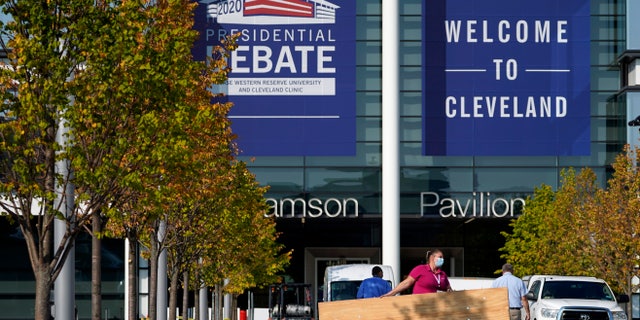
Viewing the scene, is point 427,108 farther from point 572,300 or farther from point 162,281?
point 572,300

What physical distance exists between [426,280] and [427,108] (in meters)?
42.2

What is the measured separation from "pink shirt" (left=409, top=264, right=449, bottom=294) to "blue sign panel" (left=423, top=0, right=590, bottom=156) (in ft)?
136

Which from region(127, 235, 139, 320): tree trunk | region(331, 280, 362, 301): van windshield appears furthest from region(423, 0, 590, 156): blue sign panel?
region(127, 235, 139, 320): tree trunk

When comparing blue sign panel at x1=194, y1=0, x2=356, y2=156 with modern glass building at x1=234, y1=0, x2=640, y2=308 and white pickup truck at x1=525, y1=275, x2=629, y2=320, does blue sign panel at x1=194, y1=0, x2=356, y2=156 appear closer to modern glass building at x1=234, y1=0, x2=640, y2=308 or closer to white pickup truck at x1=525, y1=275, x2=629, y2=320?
modern glass building at x1=234, y1=0, x2=640, y2=308

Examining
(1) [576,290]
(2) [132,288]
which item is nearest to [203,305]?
(2) [132,288]

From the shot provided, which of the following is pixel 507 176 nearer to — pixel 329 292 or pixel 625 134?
pixel 625 134

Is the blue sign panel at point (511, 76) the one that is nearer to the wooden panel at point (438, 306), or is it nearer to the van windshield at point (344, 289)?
the van windshield at point (344, 289)

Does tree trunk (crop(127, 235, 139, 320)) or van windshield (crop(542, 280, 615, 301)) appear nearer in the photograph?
tree trunk (crop(127, 235, 139, 320))

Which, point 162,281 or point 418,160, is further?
point 418,160

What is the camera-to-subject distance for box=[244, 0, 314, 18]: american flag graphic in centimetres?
5772

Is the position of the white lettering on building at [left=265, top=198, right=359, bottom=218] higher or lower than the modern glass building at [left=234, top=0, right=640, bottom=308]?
lower

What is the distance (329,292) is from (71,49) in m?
17.6

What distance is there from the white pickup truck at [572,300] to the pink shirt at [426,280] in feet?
34.6

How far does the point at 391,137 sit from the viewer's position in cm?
5709
